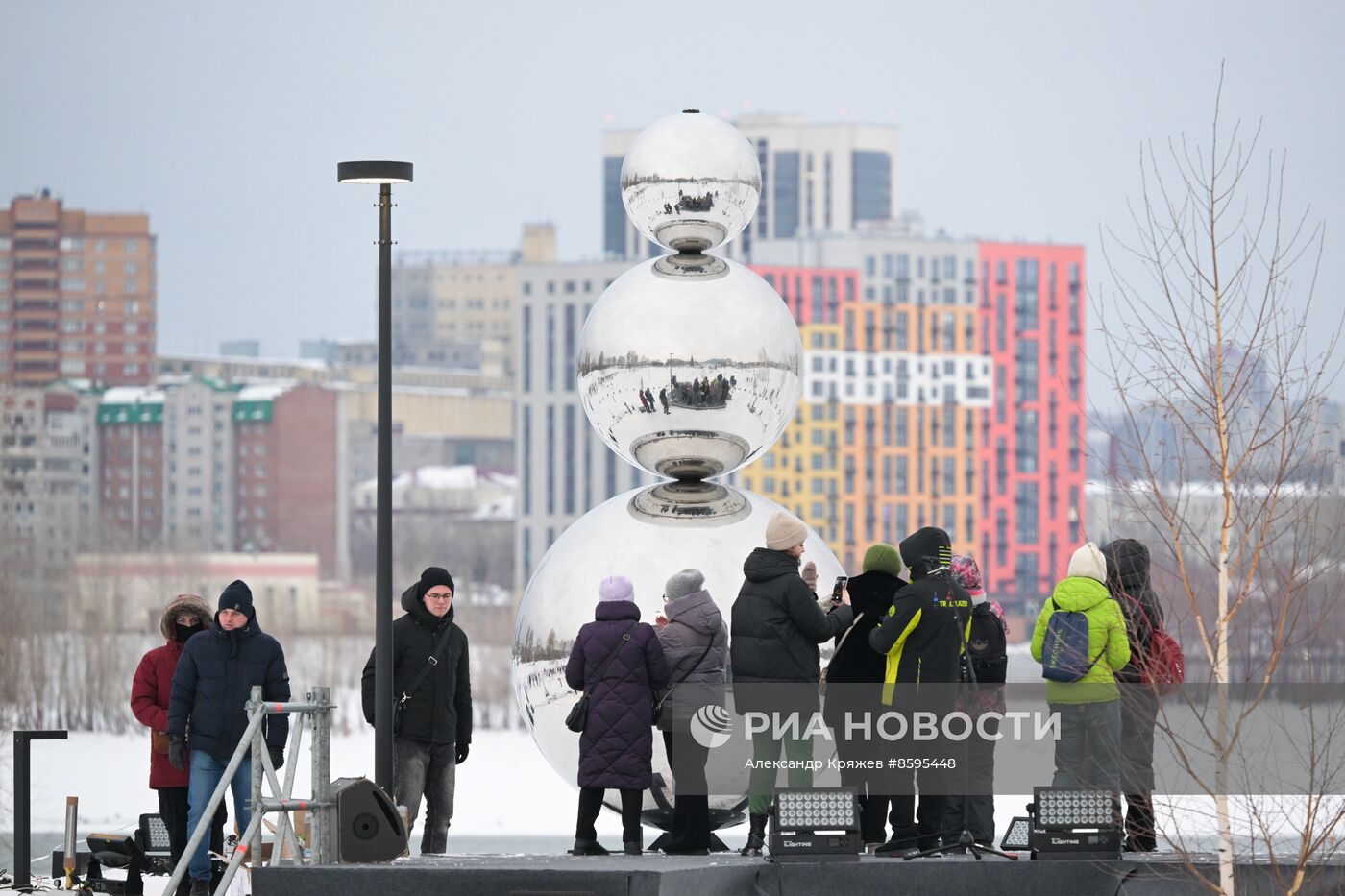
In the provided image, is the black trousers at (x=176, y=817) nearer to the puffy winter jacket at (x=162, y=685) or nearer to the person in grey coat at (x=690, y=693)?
the puffy winter jacket at (x=162, y=685)

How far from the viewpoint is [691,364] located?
11859 mm

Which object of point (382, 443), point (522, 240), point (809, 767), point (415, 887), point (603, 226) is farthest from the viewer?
point (603, 226)

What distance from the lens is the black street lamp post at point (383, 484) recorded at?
1165 centimetres

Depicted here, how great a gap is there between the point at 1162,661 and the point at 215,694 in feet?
15.1

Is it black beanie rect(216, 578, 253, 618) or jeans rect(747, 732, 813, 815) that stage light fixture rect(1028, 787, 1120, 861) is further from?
black beanie rect(216, 578, 253, 618)

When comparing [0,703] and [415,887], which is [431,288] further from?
[415,887]

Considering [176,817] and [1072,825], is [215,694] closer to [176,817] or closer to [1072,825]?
[176,817]

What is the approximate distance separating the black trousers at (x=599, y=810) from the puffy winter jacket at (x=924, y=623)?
1.31 m

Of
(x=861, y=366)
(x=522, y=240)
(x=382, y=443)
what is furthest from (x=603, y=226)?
(x=382, y=443)

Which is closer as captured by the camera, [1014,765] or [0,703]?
[1014,765]

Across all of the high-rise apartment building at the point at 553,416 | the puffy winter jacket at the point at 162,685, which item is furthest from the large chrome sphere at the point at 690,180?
the high-rise apartment building at the point at 553,416

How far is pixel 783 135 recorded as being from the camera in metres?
182

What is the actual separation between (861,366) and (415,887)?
5138 inches

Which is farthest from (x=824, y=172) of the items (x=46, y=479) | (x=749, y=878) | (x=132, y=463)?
(x=749, y=878)
